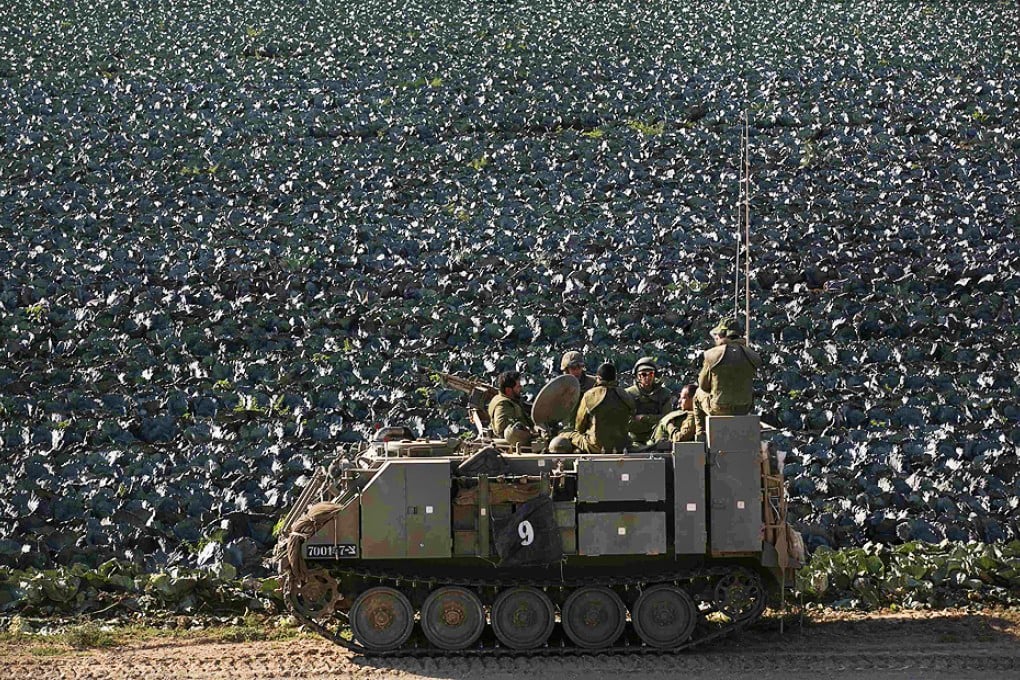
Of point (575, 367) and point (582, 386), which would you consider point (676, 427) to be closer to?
point (582, 386)

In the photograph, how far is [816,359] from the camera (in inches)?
991

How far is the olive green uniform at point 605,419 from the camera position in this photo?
1566 cm

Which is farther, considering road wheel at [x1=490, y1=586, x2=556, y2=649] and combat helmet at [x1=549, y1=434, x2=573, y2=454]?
combat helmet at [x1=549, y1=434, x2=573, y2=454]

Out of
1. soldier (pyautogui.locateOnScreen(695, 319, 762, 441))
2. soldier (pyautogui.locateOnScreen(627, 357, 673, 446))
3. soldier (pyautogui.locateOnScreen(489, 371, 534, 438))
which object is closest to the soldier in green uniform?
soldier (pyautogui.locateOnScreen(489, 371, 534, 438))

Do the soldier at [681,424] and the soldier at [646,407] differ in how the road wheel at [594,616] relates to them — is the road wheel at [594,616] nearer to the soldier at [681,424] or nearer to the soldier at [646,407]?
the soldier at [681,424]

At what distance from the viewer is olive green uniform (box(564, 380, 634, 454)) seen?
15.7 meters

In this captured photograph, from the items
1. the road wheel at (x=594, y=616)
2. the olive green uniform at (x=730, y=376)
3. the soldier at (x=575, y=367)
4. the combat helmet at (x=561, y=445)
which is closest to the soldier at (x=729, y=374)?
the olive green uniform at (x=730, y=376)

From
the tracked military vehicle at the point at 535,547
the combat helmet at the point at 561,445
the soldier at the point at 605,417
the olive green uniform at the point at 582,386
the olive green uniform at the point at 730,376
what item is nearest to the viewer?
the tracked military vehicle at the point at 535,547

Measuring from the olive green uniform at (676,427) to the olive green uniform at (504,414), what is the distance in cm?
133

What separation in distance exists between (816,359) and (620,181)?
10488 millimetres

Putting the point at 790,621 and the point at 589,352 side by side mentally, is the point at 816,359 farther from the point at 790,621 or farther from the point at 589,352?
the point at 790,621

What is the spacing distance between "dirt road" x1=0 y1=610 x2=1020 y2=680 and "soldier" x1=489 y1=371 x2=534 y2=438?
263 centimetres

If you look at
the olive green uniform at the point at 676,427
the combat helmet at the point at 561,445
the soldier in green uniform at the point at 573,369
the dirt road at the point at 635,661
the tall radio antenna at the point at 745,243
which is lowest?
the dirt road at the point at 635,661

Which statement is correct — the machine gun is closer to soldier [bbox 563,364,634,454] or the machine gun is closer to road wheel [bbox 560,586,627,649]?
soldier [bbox 563,364,634,454]
